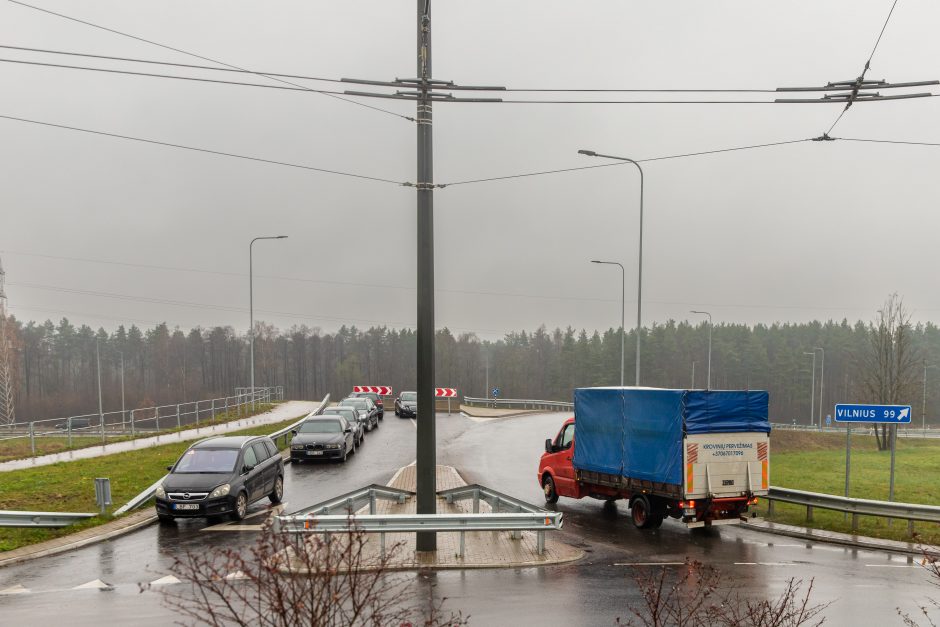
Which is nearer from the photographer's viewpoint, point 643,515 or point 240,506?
point 643,515

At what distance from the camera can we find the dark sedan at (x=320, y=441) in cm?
2517

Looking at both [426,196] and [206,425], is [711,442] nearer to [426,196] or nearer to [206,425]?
[426,196]


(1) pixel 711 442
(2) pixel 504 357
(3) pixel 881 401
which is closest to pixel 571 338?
(2) pixel 504 357

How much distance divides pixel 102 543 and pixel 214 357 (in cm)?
11738

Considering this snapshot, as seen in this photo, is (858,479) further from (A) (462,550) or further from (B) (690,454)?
(A) (462,550)

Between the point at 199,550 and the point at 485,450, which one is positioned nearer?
the point at 199,550

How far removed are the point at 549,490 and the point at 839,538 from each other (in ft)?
22.3

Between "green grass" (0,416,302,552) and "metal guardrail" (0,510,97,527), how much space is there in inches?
6.0

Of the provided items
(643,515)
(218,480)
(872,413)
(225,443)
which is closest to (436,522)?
(643,515)

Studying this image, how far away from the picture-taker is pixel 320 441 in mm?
25328

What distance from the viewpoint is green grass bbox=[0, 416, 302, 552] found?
13930 millimetres

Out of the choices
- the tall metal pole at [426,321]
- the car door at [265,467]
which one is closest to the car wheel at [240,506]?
the car door at [265,467]

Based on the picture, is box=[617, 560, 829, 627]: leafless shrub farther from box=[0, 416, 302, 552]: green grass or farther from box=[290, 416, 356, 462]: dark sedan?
box=[290, 416, 356, 462]: dark sedan

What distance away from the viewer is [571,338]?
112688mm
